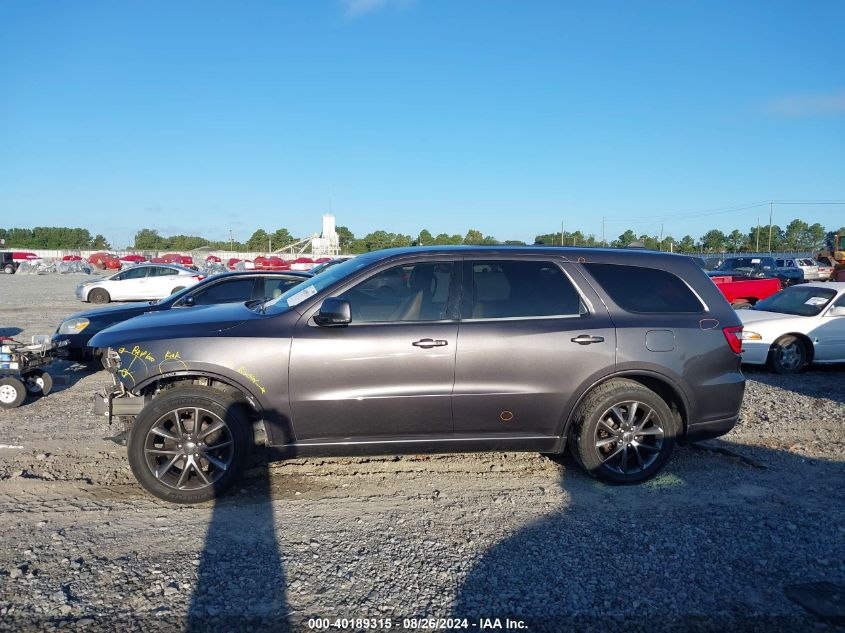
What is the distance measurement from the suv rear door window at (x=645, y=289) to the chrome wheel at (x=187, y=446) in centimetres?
309

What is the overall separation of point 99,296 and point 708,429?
21228mm

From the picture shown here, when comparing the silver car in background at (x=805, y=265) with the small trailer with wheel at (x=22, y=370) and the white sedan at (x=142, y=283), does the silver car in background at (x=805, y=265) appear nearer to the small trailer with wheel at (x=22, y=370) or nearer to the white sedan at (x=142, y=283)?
the white sedan at (x=142, y=283)

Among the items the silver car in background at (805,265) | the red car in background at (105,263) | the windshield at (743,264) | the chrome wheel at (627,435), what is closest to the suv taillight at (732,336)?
the chrome wheel at (627,435)

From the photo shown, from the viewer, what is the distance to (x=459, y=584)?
334cm

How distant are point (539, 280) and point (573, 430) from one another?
1201 mm

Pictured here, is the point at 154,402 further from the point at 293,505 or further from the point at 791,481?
the point at 791,481

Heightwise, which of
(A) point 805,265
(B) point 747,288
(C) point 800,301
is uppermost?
(A) point 805,265

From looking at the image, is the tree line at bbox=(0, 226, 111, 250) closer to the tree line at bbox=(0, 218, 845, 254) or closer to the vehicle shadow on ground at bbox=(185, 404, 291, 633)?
the tree line at bbox=(0, 218, 845, 254)

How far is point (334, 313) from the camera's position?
167 inches

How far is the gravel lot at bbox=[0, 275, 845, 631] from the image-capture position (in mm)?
3109

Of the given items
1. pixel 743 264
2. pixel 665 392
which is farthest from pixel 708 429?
pixel 743 264

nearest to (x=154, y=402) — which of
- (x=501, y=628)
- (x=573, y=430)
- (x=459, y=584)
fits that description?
(x=459, y=584)

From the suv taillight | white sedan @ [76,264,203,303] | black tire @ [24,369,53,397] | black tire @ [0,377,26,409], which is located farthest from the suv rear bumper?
white sedan @ [76,264,203,303]

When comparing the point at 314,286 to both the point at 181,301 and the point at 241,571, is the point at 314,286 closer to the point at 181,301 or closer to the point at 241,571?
the point at 241,571
